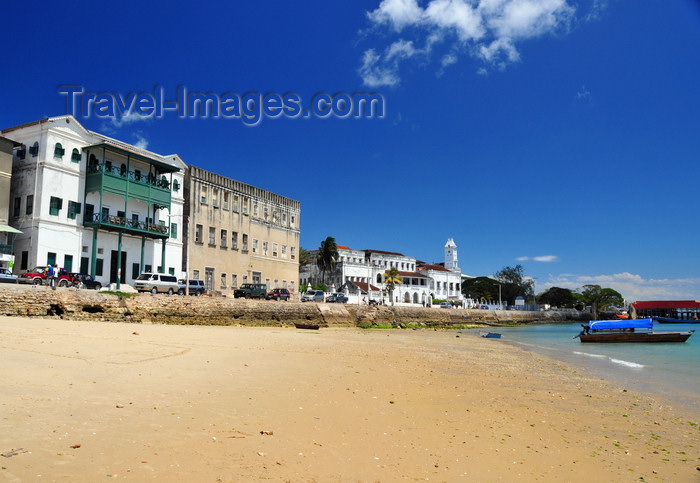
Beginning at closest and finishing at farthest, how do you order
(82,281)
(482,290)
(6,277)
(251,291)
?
(6,277) < (82,281) < (251,291) < (482,290)

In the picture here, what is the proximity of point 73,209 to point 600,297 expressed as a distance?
155855 millimetres

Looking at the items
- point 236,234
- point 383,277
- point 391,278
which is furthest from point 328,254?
point 236,234

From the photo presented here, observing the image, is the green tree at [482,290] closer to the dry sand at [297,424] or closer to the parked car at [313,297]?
the parked car at [313,297]

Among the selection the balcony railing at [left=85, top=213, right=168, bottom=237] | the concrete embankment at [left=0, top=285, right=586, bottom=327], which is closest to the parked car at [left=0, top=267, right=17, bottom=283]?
the concrete embankment at [left=0, top=285, right=586, bottom=327]

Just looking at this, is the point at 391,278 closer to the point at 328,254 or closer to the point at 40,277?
the point at 328,254

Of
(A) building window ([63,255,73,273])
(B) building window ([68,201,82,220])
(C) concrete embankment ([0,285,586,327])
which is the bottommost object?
(C) concrete embankment ([0,285,586,327])

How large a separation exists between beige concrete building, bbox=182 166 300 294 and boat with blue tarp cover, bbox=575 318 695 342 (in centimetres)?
3525

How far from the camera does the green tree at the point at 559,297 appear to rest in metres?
149

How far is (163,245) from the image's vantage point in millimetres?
44094

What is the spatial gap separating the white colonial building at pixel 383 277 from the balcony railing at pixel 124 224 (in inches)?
1757

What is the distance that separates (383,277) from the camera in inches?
3930

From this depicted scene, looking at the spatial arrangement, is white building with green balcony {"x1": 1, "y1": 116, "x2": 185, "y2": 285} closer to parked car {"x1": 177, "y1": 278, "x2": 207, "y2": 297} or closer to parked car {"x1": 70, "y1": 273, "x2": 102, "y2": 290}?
parked car {"x1": 70, "y1": 273, "x2": 102, "y2": 290}

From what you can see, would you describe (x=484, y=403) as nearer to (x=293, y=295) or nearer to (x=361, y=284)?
(x=293, y=295)

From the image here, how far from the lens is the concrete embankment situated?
953 inches
